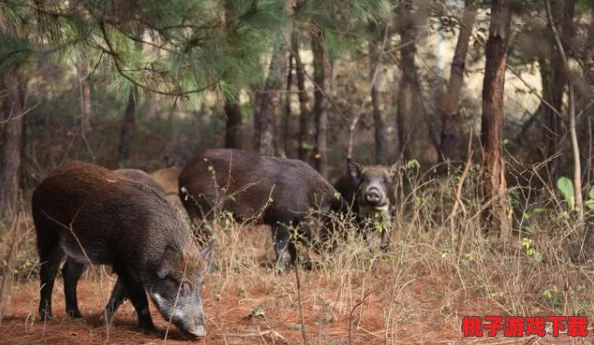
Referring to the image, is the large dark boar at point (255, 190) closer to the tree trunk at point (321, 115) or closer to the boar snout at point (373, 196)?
the boar snout at point (373, 196)

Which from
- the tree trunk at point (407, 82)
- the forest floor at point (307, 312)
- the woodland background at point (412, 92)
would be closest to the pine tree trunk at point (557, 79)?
the woodland background at point (412, 92)

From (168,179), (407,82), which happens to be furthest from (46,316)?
(407,82)

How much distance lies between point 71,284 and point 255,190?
3525 millimetres

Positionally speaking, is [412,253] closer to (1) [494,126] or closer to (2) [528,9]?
(1) [494,126]

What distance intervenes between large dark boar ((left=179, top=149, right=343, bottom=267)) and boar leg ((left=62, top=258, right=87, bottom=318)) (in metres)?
3.03

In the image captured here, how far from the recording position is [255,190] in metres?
10.6

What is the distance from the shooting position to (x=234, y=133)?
53.3 ft

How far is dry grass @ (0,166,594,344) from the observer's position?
249 inches

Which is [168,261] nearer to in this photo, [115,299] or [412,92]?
[115,299]

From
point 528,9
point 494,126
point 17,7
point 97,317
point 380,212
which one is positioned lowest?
point 97,317

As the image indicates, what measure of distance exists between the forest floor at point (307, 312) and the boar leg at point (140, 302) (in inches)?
4.0

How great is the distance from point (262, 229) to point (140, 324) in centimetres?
553

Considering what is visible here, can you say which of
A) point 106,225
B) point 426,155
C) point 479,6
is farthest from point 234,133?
point 106,225

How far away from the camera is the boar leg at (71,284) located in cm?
736
